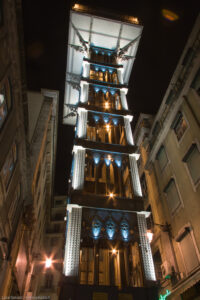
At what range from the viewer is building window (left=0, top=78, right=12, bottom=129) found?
461 inches

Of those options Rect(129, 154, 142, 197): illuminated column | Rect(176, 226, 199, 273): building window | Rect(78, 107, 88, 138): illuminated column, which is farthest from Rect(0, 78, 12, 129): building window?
Rect(176, 226, 199, 273): building window

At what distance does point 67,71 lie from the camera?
3453 cm

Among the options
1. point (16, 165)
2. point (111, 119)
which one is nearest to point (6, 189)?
point (16, 165)

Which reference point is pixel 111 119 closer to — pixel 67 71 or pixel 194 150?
pixel 194 150

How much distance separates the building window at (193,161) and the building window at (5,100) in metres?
12.8

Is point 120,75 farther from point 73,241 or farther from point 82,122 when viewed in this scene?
point 73,241

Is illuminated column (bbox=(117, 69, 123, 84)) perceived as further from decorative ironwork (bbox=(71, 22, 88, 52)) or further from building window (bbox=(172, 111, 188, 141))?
building window (bbox=(172, 111, 188, 141))

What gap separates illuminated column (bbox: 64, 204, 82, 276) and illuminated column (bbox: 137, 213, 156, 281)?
378 cm

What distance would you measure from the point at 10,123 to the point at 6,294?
43.3 feet

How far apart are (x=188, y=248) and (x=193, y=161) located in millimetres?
6075

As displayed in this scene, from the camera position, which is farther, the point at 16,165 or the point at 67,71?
the point at 67,71

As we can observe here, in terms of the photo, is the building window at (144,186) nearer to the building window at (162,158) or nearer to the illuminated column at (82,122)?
the building window at (162,158)

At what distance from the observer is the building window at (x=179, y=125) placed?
732 inches

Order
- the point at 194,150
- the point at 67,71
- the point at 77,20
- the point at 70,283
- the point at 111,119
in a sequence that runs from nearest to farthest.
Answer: the point at 70,283 < the point at 194,150 < the point at 111,119 < the point at 77,20 < the point at 67,71
